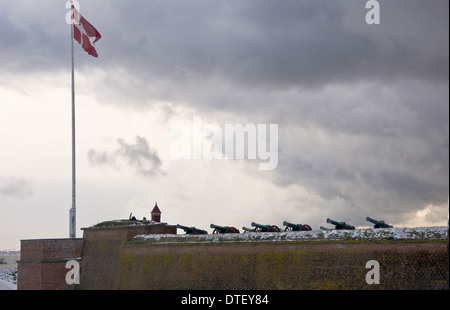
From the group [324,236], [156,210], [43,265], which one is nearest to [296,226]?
[324,236]

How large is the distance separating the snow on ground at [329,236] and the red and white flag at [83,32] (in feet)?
38.6

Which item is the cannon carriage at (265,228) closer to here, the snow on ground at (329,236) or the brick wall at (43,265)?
the snow on ground at (329,236)

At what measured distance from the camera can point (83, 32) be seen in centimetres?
3419

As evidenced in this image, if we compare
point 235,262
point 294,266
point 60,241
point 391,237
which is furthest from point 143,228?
point 391,237

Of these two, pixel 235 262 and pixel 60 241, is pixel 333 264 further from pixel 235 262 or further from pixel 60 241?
pixel 60 241

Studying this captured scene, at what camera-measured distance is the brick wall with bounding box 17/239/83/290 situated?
31.7m

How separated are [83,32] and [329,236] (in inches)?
728

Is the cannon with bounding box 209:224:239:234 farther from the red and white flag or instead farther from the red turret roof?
the red and white flag

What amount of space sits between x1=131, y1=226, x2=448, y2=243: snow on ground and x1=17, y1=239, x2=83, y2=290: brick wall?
5.07 m

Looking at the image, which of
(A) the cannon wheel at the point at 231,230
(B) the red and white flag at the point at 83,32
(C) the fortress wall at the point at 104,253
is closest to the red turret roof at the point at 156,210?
A: (C) the fortress wall at the point at 104,253
